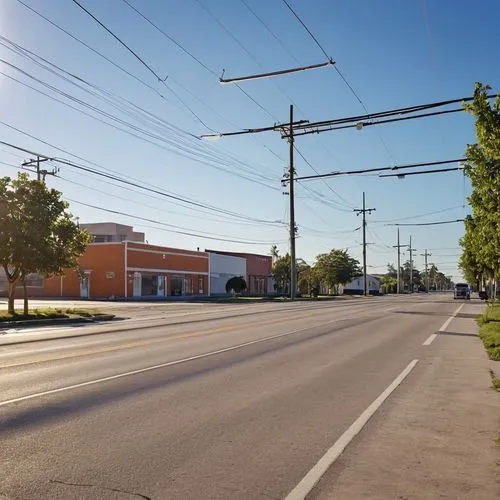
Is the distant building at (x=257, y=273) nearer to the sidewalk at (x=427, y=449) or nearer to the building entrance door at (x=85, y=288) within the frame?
the building entrance door at (x=85, y=288)

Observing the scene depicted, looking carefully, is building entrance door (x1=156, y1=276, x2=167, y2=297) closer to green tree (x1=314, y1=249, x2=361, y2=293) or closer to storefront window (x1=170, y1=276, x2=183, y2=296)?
storefront window (x1=170, y1=276, x2=183, y2=296)

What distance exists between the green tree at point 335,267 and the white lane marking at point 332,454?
8560 cm

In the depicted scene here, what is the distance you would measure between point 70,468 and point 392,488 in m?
2.79

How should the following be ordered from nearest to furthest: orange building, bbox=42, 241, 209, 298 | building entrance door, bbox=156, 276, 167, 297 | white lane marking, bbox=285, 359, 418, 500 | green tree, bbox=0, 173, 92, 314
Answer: white lane marking, bbox=285, 359, 418, 500
green tree, bbox=0, 173, 92, 314
orange building, bbox=42, 241, 209, 298
building entrance door, bbox=156, 276, 167, 297

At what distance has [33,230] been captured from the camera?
26.8 metres

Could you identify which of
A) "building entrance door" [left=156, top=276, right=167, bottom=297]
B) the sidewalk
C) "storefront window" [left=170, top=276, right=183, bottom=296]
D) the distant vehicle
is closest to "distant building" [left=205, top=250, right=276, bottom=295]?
"storefront window" [left=170, top=276, right=183, bottom=296]

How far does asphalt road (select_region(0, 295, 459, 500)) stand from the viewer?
5.12 m

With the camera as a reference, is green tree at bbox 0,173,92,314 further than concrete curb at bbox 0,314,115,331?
Yes

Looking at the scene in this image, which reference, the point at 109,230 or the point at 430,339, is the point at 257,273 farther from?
the point at 430,339

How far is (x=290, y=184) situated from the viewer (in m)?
56.9

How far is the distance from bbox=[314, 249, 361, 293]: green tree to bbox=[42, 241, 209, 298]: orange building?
98.0 feet

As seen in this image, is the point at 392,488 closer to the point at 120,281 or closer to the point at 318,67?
the point at 318,67

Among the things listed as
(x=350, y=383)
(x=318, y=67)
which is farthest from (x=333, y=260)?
(x=350, y=383)

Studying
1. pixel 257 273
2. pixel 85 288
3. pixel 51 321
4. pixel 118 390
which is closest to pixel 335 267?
pixel 257 273
